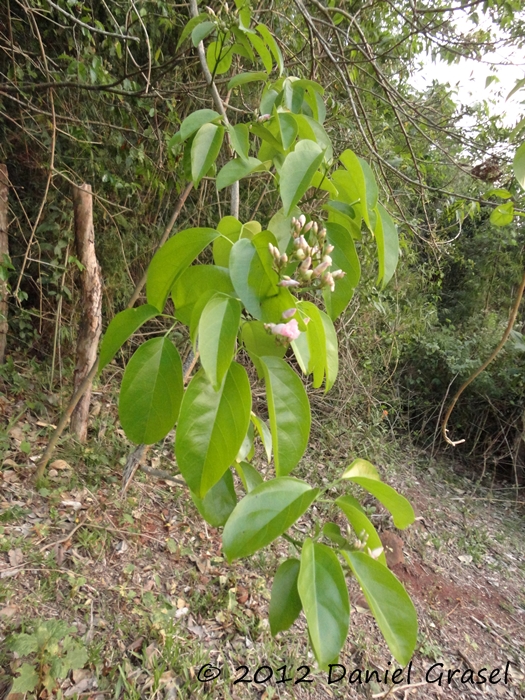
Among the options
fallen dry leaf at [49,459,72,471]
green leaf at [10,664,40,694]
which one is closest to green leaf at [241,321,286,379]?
green leaf at [10,664,40,694]

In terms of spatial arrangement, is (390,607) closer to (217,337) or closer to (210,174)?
(217,337)

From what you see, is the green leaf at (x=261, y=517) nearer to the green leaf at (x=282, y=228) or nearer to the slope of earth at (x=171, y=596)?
the green leaf at (x=282, y=228)

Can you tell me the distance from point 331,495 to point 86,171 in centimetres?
255

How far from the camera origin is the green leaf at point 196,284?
0.53 meters

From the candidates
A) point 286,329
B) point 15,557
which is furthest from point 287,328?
point 15,557

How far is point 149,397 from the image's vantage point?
504mm

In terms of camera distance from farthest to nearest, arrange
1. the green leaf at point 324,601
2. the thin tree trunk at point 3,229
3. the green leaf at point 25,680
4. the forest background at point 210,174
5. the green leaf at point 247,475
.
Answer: the thin tree trunk at point 3,229 < the forest background at point 210,174 < the green leaf at point 25,680 < the green leaf at point 247,475 < the green leaf at point 324,601

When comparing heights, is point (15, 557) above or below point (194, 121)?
below

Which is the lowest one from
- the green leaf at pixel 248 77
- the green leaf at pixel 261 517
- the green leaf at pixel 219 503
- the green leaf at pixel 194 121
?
the green leaf at pixel 219 503

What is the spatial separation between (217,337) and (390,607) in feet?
1.07

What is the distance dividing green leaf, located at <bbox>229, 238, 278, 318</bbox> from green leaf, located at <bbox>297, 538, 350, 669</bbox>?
275mm

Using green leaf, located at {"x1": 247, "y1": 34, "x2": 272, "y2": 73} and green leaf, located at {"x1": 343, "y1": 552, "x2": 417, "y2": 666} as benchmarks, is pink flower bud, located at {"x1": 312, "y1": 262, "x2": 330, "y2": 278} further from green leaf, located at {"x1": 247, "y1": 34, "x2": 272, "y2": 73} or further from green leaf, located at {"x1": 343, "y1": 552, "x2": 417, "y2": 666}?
green leaf, located at {"x1": 247, "y1": 34, "x2": 272, "y2": 73}

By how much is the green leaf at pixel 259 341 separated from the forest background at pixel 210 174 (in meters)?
0.77

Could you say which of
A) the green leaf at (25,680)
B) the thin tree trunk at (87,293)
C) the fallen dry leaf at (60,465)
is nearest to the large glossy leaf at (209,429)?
the green leaf at (25,680)
